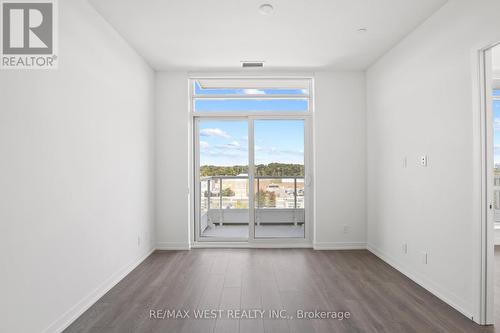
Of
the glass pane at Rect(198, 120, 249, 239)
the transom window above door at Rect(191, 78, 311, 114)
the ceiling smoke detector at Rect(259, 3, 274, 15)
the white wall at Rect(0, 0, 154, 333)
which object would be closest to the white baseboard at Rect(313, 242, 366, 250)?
the glass pane at Rect(198, 120, 249, 239)

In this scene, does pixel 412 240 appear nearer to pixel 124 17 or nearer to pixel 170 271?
pixel 170 271

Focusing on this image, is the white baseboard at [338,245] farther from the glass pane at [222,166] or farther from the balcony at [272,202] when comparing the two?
the glass pane at [222,166]

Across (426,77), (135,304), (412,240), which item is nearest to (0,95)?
(135,304)

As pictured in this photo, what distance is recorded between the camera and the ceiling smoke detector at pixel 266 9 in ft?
9.28

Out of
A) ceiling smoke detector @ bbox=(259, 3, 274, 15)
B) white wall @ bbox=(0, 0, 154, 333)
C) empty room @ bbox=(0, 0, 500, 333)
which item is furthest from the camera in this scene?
ceiling smoke detector @ bbox=(259, 3, 274, 15)

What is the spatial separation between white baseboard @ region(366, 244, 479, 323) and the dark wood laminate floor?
60 mm

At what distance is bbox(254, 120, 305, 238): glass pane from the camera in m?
4.92

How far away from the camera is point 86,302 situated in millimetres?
2697

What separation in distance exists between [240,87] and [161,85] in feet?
4.07

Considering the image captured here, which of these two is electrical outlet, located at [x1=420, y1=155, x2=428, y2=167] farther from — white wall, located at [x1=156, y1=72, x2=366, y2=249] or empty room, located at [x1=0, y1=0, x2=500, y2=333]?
white wall, located at [x1=156, y1=72, x2=366, y2=249]

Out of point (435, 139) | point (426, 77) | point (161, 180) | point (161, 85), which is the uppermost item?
point (161, 85)

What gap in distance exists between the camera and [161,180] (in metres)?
4.68

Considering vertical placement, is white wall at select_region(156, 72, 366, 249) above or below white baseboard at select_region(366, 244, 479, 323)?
above

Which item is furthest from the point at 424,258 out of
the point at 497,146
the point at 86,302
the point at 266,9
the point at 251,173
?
the point at 86,302
